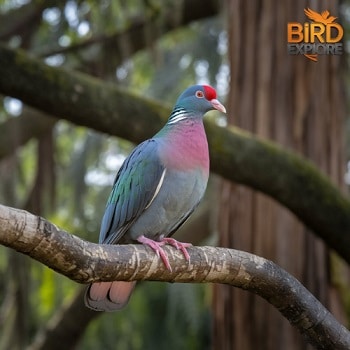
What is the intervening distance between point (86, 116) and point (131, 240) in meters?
1.03

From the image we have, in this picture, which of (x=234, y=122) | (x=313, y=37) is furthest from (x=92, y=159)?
(x=313, y=37)

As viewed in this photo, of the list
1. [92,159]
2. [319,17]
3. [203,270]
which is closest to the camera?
[203,270]

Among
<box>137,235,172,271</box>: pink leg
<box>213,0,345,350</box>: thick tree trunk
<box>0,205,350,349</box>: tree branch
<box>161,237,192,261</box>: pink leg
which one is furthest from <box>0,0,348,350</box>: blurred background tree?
<box>0,205,350,349</box>: tree branch

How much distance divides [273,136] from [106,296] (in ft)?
8.09

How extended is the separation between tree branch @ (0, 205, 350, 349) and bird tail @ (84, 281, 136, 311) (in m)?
0.24

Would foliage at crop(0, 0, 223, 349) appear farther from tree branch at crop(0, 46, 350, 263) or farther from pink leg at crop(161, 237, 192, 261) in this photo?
pink leg at crop(161, 237, 192, 261)

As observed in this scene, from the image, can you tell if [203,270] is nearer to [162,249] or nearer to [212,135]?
[162,249]

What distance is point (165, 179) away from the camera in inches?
131

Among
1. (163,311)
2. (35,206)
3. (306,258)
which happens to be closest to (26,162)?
(163,311)

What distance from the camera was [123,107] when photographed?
4.44m

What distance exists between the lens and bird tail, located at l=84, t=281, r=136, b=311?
3080 mm

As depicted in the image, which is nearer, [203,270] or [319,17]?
[203,270]

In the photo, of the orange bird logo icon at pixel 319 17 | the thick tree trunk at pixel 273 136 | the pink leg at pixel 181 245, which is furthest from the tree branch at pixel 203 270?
the orange bird logo icon at pixel 319 17

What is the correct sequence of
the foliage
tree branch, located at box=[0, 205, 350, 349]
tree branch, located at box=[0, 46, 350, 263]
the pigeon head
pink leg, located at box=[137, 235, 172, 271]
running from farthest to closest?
the foliage
tree branch, located at box=[0, 46, 350, 263]
the pigeon head
pink leg, located at box=[137, 235, 172, 271]
tree branch, located at box=[0, 205, 350, 349]
